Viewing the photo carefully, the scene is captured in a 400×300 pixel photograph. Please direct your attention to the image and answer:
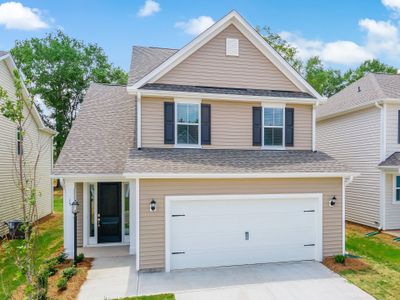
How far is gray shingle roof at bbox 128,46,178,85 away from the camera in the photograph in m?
11.5

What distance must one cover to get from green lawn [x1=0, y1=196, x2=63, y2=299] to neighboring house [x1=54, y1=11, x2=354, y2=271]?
1.39 meters

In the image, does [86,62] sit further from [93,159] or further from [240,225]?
[240,225]

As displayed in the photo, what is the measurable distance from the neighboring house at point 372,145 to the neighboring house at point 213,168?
14.3 ft

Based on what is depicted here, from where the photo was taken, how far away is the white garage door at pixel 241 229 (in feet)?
29.0

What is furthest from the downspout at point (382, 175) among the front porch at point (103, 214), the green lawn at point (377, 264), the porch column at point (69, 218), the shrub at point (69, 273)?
the porch column at point (69, 218)

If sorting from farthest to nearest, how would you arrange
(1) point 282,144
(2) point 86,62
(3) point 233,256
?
(2) point 86,62 → (1) point 282,144 → (3) point 233,256

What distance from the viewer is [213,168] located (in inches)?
354

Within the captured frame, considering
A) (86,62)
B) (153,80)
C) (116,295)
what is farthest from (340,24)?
(86,62)

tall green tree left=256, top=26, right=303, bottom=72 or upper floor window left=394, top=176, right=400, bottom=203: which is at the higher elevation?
tall green tree left=256, top=26, right=303, bottom=72

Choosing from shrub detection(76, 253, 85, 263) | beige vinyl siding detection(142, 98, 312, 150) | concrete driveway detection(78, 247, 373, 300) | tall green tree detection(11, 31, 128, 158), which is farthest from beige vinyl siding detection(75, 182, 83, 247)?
tall green tree detection(11, 31, 128, 158)

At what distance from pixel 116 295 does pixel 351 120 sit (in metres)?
13.5

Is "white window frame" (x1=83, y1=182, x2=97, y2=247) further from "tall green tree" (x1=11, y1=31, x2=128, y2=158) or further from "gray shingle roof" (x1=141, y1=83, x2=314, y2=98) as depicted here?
"tall green tree" (x1=11, y1=31, x2=128, y2=158)

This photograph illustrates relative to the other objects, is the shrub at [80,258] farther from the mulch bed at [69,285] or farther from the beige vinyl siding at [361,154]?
the beige vinyl siding at [361,154]

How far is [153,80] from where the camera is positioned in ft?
33.4
